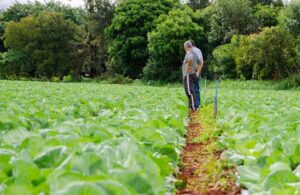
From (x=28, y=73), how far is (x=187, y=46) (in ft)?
118

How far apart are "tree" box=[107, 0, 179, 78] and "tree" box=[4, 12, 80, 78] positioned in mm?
5088

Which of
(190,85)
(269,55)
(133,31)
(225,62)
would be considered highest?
(133,31)

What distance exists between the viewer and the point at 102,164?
7.64 ft

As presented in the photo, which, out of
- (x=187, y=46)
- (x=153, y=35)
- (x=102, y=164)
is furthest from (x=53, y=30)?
(x=102, y=164)

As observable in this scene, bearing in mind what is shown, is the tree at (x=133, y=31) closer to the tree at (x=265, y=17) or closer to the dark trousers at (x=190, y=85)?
the tree at (x=265, y=17)

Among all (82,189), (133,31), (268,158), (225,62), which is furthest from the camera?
(133,31)

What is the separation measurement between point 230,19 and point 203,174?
29.9m

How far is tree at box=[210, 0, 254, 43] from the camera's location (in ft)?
108

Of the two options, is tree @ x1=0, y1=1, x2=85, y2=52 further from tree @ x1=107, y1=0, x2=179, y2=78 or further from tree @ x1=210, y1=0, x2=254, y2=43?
tree @ x1=210, y1=0, x2=254, y2=43

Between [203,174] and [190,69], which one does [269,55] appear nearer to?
[190,69]

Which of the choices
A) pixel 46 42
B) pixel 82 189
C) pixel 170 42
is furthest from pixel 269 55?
pixel 82 189

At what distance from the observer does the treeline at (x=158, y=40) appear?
27.9 metres

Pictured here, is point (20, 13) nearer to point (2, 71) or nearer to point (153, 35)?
point (2, 71)

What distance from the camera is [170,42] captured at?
1293 inches
